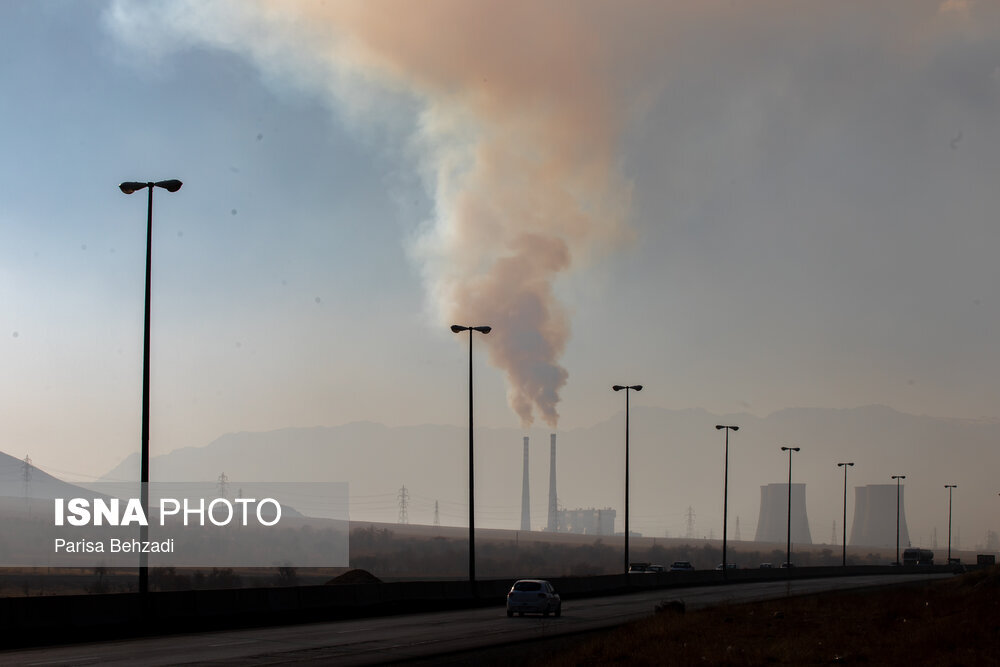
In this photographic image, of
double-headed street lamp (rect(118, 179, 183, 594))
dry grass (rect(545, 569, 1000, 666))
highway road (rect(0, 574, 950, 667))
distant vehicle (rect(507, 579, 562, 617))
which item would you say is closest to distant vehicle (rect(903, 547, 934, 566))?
dry grass (rect(545, 569, 1000, 666))

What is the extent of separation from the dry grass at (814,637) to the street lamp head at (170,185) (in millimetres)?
17670

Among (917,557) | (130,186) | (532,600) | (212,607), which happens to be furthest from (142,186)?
(917,557)

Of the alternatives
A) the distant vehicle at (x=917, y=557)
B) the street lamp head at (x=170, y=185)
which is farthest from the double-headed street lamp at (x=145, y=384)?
the distant vehicle at (x=917, y=557)

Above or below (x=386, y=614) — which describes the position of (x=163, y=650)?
above

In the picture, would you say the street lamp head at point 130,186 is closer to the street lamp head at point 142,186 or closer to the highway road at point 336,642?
the street lamp head at point 142,186

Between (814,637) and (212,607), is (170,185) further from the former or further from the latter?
(814,637)

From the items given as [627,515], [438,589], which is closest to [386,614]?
[438,589]

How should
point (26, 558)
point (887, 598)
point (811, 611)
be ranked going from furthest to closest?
point (26, 558), point (887, 598), point (811, 611)

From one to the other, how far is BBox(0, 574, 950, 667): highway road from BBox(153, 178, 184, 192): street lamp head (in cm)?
1305

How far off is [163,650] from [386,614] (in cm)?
1743

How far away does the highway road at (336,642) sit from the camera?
23406 millimetres

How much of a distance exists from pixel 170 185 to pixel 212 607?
13.7 meters

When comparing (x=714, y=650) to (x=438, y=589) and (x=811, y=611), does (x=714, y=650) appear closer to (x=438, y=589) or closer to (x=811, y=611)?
(x=811, y=611)

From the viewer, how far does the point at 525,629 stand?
33562 millimetres
